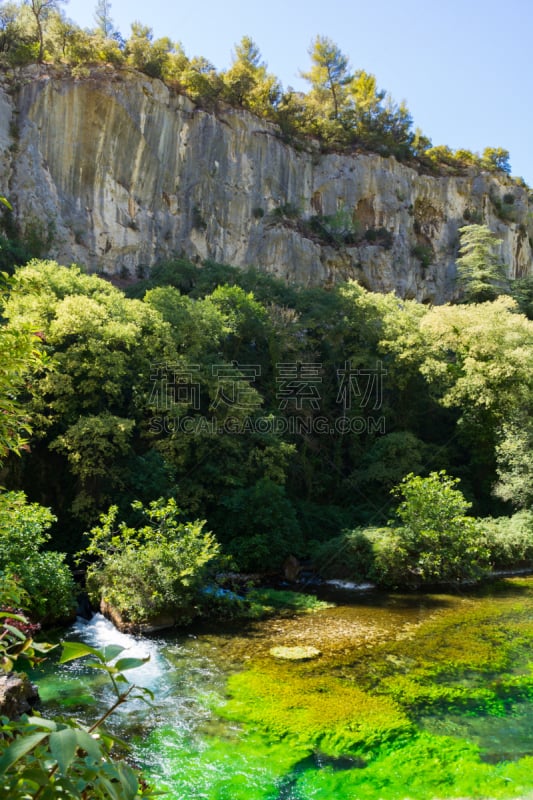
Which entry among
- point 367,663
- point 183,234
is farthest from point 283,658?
point 183,234

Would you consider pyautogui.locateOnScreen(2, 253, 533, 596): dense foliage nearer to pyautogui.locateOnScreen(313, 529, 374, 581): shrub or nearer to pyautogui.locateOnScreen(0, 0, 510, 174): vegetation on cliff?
pyautogui.locateOnScreen(313, 529, 374, 581): shrub

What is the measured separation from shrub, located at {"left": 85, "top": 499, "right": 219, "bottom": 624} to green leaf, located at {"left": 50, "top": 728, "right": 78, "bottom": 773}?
30.0 feet

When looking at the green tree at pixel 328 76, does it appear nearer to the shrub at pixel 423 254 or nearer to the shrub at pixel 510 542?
the shrub at pixel 423 254

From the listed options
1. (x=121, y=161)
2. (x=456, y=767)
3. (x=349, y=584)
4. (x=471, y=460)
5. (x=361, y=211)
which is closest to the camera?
(x=456, y=767)

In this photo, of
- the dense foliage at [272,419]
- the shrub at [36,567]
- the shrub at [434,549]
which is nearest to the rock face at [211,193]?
the dense foliage at [272,419]

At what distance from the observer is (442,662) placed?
25.6 feet

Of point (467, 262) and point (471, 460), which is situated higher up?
point (467, 262)

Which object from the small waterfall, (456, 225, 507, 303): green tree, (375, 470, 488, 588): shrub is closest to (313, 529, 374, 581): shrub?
(375, 470, 488, 588): shrub

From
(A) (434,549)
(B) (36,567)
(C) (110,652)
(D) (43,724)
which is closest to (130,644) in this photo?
(B) (36,567)

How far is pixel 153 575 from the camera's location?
9.99 meters

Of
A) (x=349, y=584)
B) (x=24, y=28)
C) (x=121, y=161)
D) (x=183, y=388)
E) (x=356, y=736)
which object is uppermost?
(x=24, y=28)

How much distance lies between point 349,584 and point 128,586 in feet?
18.4

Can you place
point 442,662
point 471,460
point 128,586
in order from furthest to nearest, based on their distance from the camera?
point 471,460
point 128,586
point 442,662

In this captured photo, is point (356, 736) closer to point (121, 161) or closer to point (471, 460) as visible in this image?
point (471, 460)
